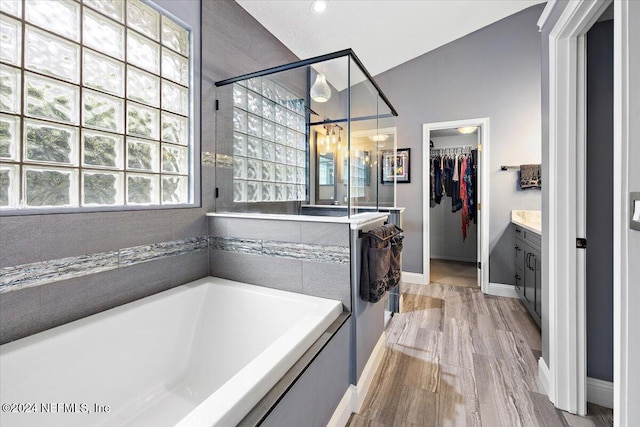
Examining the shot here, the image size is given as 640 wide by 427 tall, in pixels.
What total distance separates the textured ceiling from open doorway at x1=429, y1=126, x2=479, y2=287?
4.93ft

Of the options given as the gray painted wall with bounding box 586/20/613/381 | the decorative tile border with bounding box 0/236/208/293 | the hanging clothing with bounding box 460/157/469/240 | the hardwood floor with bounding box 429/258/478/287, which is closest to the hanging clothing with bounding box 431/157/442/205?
the hanging clothing with bounding box 460/157/469/240

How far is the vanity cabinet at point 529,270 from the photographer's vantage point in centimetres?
237

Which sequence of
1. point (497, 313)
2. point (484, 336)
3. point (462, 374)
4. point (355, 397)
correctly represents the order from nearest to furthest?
1. point (355, 397)
2. point (462, 374)
3. point (484, 336)
4. point (497, 313)

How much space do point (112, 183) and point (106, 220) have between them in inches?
8.3

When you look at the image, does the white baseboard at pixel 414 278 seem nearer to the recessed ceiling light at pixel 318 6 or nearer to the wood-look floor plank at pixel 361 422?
the wood-look floor plank at pixel 361 422

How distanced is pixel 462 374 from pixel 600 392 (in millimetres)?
699

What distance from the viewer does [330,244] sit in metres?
1.62

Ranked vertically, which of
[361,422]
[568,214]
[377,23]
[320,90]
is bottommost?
[361,422]

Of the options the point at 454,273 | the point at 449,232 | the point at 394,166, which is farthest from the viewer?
the point at 449,232

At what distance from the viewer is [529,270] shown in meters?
2.63

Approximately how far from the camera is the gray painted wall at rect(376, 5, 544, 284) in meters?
3.23

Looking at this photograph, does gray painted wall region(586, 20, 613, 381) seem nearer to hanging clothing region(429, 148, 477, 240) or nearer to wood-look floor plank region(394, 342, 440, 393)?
wood-look floor plank region(394, 342, 440, 393)

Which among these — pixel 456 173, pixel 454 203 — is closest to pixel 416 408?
pixel 454 203

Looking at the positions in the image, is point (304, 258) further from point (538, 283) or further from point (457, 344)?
point (538, 283)
